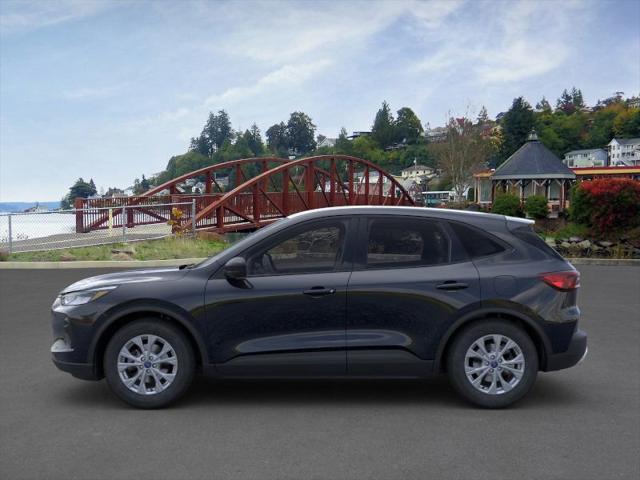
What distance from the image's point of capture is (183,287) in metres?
5.23

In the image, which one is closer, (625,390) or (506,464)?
(506,464)

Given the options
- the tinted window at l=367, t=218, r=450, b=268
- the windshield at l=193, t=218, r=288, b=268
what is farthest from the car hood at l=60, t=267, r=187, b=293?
the tinted window at l=367, t=218, r=450, b=268

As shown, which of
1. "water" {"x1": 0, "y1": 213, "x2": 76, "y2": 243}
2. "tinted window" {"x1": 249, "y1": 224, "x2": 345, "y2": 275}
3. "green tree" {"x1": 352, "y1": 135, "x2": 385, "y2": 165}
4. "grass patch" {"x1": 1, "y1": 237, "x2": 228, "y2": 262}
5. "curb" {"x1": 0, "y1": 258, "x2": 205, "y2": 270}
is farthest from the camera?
"green tree" {"x1": 352, "y1": 135, "x2": 385, "y2": 165}

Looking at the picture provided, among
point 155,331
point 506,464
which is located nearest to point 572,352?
point 506,464

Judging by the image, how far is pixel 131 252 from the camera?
18344 mm

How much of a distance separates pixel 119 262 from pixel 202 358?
12.2 metres

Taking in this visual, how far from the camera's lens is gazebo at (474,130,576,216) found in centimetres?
4406

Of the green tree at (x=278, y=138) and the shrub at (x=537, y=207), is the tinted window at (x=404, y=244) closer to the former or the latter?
the shrub at (x=537, y=207)

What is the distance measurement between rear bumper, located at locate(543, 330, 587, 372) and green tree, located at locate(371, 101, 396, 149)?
158250mm

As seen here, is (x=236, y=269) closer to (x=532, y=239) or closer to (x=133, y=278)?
(x=133, y=278)

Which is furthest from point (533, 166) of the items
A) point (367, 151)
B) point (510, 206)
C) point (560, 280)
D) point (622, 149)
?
point (367, 151)

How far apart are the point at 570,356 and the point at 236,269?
2797mm

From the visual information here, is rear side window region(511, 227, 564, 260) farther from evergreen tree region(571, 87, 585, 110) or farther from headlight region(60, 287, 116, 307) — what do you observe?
evergreen tree region(571, 87, 585, 110)

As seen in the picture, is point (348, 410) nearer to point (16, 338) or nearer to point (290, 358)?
point (290, 358)
